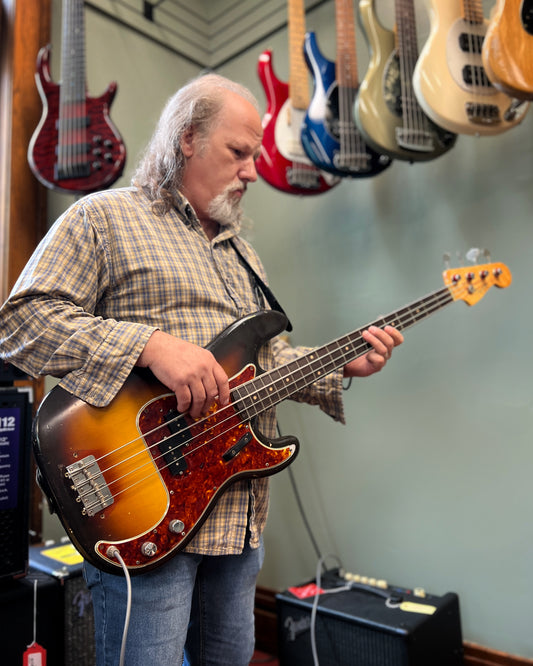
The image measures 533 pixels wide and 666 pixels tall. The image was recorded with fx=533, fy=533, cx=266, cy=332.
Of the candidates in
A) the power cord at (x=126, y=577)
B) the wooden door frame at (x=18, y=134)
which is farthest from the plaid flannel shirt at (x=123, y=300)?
the wooden door frame at (x=18, y=134)

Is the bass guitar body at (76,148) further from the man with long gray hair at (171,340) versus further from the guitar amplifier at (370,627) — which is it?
the guitar amplifier at (370,627)

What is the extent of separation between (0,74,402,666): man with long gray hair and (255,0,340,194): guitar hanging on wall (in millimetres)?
618

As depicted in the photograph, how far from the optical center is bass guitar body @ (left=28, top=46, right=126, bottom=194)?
1.75 metres

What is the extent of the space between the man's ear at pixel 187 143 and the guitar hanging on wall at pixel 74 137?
723 mm

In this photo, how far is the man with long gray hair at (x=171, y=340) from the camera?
2.70 feet

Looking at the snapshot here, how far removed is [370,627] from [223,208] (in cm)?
120

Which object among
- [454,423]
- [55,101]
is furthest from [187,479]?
[55,101]

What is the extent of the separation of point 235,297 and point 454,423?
1.04 m

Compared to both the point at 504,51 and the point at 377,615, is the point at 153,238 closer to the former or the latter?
the point at 504,51

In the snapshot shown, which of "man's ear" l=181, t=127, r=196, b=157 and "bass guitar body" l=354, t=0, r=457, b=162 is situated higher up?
"bass guitar body" l=354, t=0, r=457, b=162

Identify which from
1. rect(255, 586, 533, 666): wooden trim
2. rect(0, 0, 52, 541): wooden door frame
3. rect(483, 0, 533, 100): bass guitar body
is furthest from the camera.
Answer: rect(0, 0, 52, 541): wooden door frame

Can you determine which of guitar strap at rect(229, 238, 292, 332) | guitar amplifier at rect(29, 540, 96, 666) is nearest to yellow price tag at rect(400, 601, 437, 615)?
guitar amplifier at rect(29, 540, 96, 666)

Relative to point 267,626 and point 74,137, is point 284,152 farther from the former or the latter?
point 267,626

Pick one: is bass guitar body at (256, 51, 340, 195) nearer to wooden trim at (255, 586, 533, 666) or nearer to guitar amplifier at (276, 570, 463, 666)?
guitar amplifier at (276, 570, 463, 666)
